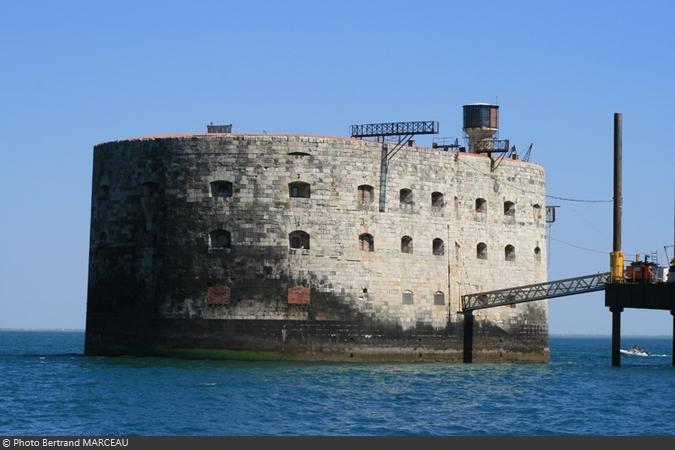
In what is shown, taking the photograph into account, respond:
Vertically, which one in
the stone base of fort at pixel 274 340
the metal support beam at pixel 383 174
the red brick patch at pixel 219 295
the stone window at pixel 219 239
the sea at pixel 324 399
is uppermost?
the metal support beam at pixel 383 174

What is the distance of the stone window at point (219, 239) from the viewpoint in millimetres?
56188

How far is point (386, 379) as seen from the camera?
5038cm

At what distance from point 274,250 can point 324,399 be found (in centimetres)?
1344

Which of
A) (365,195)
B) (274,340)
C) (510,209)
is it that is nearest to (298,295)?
(274,340)

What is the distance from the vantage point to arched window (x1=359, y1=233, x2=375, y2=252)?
5734 cm

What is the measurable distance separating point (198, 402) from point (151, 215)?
16829 millimetres

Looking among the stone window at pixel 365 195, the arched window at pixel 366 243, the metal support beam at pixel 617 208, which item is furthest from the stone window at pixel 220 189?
the metal support beam at pixel 617 208

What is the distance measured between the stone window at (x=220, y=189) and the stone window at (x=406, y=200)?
22.8 feet

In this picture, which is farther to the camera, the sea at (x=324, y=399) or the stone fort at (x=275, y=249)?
the stone fort at (x=275, y=249)

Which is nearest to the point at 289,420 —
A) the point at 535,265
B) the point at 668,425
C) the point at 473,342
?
the point at 668,425

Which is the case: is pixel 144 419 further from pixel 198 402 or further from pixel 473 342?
pixel 473 342

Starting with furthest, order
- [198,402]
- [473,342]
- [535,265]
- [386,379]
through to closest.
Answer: [535,265]
[473,342]
[386,379]
[198,402]

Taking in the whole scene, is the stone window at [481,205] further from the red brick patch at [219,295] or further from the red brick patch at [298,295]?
the red brick patch at [219,295]

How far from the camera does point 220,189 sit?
185 ft
